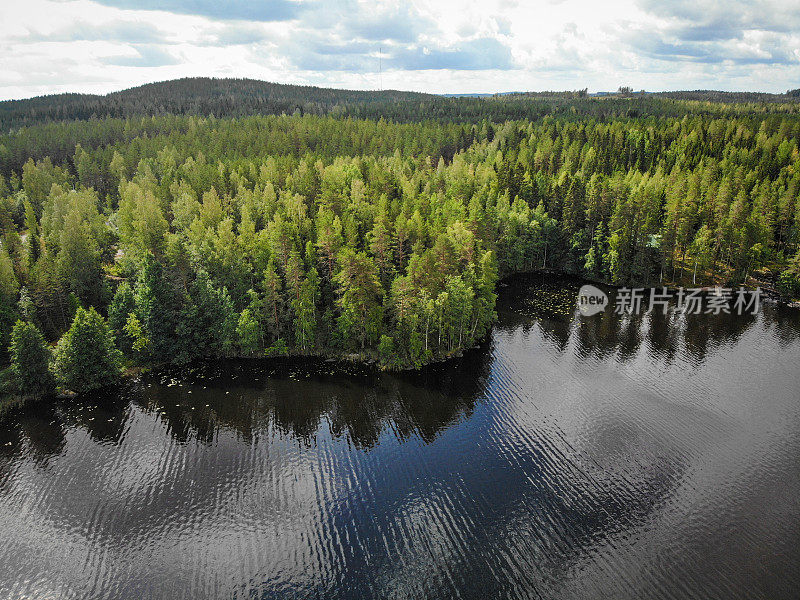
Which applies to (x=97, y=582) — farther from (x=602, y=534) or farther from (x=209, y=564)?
(x=602, y=534)

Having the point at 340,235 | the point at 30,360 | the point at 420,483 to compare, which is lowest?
the point at 420,483

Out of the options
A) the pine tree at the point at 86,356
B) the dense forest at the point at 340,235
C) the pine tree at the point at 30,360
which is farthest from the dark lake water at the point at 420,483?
the dense forest at the point at 340,235

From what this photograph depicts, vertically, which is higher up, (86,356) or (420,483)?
(86,356)

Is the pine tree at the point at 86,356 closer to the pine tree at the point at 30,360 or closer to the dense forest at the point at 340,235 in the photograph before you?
the dense forest at the point at 340,235

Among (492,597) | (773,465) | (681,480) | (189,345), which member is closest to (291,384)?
(189,345)

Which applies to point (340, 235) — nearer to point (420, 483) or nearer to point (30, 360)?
point (420, 483)

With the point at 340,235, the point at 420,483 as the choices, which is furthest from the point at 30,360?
the point at 420,483

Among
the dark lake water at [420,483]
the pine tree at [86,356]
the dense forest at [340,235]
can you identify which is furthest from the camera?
the dense forest at [340,235]
